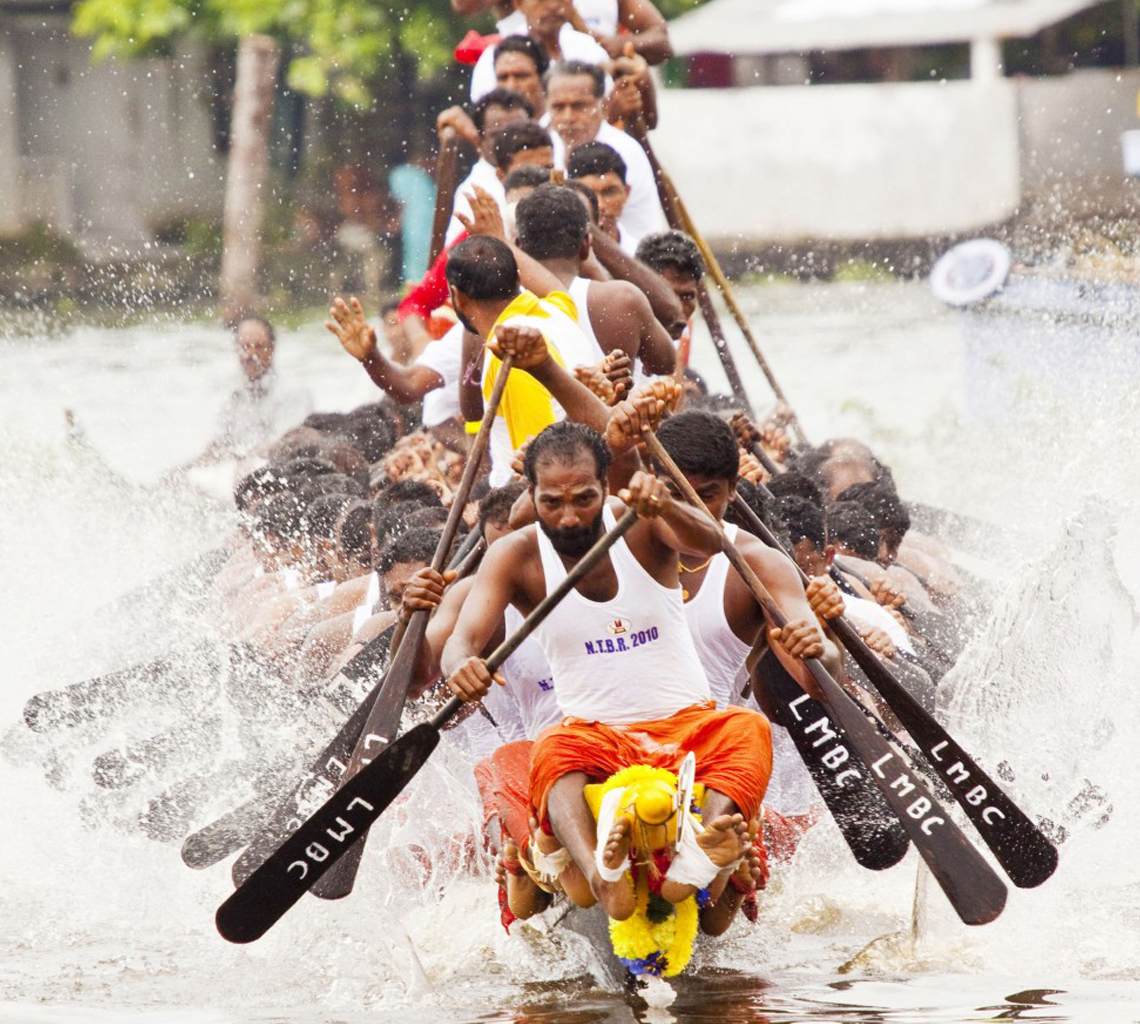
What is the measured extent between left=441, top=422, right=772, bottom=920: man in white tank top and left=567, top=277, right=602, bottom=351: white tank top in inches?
48.7

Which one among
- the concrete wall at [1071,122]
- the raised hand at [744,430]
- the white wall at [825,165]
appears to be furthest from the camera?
the white wall at [825,165]

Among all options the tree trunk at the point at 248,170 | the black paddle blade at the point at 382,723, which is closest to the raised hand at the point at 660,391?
the black paddle blade at the point at 382,723

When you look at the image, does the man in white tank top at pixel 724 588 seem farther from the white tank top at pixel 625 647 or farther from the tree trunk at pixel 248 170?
the tree trunk at pixel 248 170

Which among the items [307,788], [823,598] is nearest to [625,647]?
[823,598]

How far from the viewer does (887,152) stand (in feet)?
69.5

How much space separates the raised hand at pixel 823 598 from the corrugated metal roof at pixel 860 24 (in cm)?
1539

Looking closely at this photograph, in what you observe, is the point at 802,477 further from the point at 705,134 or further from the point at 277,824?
the point at 705,134

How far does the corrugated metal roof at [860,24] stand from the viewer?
20062 millimetres

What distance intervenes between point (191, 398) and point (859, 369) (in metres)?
5.48

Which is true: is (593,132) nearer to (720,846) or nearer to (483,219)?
(483,219)

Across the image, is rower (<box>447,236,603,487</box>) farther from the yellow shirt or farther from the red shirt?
the red shirt

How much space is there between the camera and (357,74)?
19188mm

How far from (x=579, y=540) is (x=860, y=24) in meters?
16.4

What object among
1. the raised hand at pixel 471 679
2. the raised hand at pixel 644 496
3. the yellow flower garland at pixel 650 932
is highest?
the raised hand at pixel 644 496
